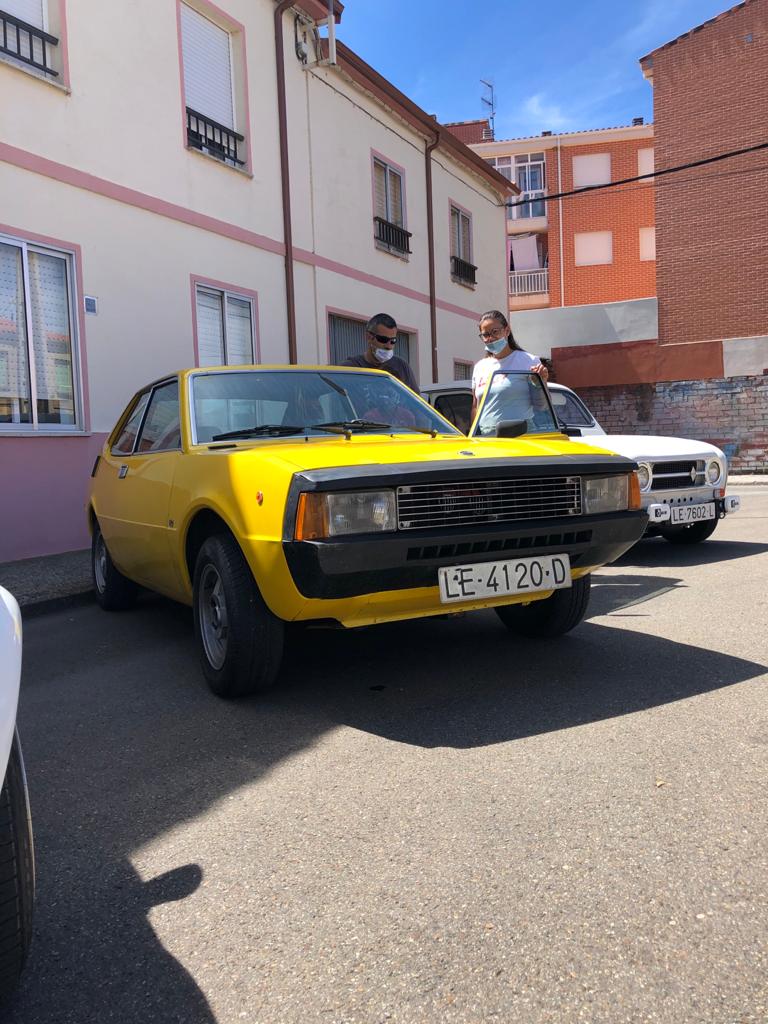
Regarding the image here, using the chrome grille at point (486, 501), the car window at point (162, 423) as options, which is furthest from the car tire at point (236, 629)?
the car window at point (162, 423)

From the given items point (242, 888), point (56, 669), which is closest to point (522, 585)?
point (242, 888)

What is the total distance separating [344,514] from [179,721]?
1117mm

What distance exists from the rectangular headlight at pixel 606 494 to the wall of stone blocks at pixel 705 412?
18.1m

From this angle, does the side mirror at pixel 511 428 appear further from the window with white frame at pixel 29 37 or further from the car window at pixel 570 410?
the window with white frame at pixel 29 37

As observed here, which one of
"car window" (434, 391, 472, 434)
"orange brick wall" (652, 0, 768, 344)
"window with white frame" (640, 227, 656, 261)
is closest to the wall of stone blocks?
"orange brick wall" (652, 0, 768, 344)

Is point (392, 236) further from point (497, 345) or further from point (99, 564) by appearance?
point (99, 564)

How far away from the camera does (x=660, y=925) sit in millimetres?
1900

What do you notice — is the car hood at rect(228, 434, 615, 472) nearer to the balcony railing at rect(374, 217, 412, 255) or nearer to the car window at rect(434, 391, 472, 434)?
the car window at rect(434, 391, 472, 434)

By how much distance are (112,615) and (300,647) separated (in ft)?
6.21

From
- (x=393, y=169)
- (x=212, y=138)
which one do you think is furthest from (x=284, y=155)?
(x=393, y=169)

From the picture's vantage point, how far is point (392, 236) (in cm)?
1462

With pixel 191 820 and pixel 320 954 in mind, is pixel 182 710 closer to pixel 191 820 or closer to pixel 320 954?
pixel 191 820

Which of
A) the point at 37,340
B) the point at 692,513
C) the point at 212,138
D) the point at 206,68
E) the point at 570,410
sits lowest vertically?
the point at 692,513

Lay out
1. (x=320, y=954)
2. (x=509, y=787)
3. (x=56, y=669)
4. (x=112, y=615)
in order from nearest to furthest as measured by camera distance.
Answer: (x=320, y=954)
(x=509, y=787)
(x=56, y=669)
(x=112, y=615)
